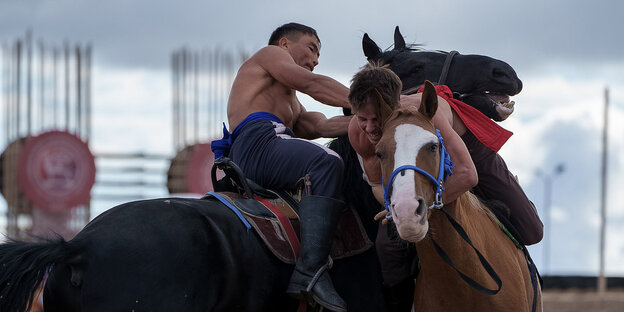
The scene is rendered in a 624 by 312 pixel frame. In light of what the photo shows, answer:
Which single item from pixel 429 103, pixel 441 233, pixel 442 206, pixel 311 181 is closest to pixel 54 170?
pixel 311 181

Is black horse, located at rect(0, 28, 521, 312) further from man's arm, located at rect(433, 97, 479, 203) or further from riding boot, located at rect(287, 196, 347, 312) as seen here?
man's arm, located at rect(433, 97, 479, 203)

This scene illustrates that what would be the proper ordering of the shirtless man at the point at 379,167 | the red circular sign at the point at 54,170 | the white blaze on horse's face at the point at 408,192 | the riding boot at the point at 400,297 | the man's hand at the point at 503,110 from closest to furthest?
the white blaze on horse's face at the point at 408,192 < the shirtless man at the point at 379,167 < the riding boot at the point at 400,297 < the man's hand at the point at 503,110 < the red circular sign at the point at 54,170

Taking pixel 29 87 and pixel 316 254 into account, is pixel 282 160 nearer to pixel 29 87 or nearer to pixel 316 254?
pixel 316 254

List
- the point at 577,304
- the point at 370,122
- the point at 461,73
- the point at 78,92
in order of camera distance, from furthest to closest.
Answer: the point at 78,92, the point at 577,304, the point at 461,73, the point at 370,122

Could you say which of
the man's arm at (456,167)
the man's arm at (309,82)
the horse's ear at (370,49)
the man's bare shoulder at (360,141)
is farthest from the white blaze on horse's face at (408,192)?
the horse's ear at (370,49)

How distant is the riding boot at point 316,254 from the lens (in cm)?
470

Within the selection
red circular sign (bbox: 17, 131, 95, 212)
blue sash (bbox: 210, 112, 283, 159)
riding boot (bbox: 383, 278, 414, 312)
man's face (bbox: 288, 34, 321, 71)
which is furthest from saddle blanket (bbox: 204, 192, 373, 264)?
red circular sign (bbox: 17, 131, 95, 212)

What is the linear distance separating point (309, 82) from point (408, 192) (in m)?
1.55

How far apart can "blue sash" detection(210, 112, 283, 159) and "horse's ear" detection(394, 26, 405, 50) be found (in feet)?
3.81

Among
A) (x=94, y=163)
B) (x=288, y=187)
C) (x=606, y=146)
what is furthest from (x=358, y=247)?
(x=606, y=146)

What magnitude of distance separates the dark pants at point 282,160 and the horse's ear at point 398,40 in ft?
4.00

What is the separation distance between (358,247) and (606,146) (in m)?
24.4

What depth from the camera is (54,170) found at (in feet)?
59.5

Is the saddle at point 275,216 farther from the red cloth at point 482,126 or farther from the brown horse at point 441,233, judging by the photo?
the red cloth at point 482,126
